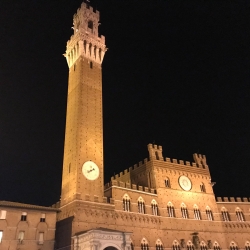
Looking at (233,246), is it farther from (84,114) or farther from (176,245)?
(84,114)

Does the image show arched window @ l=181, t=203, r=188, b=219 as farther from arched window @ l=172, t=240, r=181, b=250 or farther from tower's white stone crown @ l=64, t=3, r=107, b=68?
tower's white stone crown @ l=64, t=3, r=107, b=68

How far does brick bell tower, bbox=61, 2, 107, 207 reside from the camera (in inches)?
1213

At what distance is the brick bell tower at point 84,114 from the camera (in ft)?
101

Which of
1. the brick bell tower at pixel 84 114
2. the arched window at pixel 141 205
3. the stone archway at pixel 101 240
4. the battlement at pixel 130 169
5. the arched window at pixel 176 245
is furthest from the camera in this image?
the battlement at pixel 130 169

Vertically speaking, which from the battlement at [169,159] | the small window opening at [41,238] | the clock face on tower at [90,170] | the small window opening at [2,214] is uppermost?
the battlement at [169,159]

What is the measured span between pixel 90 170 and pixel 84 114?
716 centimetres

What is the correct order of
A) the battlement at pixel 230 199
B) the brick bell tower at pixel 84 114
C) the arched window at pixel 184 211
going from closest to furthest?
the brick bell tower at pixel 84 114, the arched window at pixel 184 211, the battlement at pixel 230 199

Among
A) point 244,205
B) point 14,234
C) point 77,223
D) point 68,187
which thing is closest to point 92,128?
point 68,187

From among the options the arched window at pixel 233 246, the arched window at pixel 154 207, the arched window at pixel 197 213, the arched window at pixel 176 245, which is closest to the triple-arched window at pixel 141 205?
the arched window at pixel 154 207

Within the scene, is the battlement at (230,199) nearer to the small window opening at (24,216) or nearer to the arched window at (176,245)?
the arched window at (176,245)

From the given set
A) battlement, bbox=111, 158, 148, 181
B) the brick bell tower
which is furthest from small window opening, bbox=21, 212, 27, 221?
battlement, bbox=111, 158, 148, 181

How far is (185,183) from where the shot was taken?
3938cm

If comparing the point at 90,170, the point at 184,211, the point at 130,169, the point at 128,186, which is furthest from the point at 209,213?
the point at 90,170

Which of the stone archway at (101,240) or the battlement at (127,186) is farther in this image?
the battlement at (127,186)
